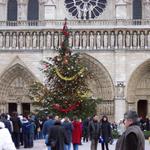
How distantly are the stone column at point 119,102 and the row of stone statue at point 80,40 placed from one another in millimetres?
2677

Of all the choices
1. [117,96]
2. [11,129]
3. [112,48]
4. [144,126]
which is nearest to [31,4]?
[112,48]

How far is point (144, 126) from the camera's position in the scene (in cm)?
3095

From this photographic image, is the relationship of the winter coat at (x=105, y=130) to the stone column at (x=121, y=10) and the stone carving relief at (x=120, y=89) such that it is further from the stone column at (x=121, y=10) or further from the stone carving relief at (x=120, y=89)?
the stone column at (x=121, y=10)

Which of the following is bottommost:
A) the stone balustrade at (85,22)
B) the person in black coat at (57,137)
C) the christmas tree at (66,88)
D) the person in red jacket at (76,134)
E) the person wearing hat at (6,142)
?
the person in red jacket at (76,134)

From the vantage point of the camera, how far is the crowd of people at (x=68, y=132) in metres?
6.34

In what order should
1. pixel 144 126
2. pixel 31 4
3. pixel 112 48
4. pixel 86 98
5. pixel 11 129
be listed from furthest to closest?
pixel 31 4 → pixel 112 48 → pixel 144 126 → pixel 86 98 → pixel 11 129

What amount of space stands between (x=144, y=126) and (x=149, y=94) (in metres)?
3.63

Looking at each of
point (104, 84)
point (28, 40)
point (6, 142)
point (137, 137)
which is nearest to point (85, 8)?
point (28, 40)

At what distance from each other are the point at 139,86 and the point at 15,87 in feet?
27.4

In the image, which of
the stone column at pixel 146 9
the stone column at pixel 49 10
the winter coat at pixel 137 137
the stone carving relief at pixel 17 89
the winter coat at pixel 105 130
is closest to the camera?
the winter coat at pixel 137 137

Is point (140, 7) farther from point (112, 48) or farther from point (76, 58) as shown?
point (76, 58)

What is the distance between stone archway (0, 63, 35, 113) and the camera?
111 feet

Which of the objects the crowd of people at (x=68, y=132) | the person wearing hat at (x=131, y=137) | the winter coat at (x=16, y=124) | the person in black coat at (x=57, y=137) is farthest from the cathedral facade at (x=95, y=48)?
the person wearing hat at (x=131, y=137)

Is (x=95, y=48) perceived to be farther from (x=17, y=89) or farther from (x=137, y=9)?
(x=17, y=89)
